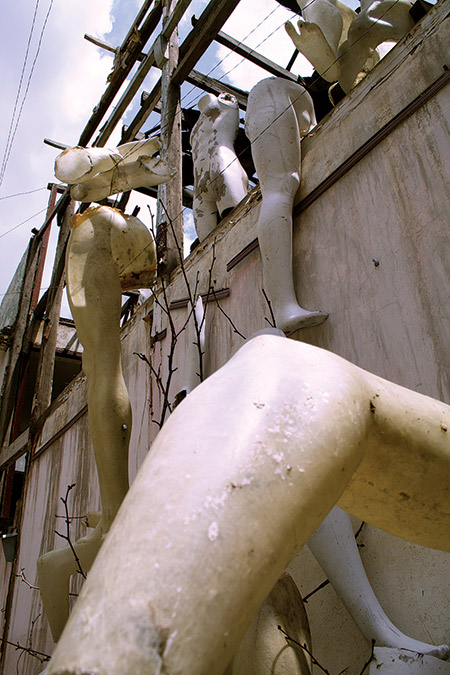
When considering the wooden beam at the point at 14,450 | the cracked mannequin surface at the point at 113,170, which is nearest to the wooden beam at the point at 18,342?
the wooden beam at the point at 14,450

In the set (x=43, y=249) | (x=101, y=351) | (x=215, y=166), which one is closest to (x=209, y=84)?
(x=215, y=166)

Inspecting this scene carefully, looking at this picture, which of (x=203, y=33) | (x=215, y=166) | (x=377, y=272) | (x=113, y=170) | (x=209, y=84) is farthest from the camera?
(x=209, y=84)

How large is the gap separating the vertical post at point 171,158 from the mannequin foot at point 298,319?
1.48m

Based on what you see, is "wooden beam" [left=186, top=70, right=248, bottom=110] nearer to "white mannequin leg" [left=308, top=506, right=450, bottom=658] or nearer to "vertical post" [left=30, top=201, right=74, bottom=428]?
"vertical post" [left=30, top=201, right=74, bottom=428]

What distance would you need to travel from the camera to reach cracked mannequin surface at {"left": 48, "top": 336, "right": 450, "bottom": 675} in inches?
17.0

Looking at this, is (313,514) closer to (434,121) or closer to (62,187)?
(434,121)

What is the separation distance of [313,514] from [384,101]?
198cm

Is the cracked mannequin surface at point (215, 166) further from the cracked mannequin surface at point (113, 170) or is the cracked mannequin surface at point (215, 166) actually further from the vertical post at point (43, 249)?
the vertical post at point (43, 249)

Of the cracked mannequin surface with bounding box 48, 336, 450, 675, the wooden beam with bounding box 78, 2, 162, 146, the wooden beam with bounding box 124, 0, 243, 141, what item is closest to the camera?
the cracked mannequin surface with bounding box 48, 336, 450, 675

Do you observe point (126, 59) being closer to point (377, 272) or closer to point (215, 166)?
point (215, 166)

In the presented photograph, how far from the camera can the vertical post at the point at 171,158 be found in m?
3.66

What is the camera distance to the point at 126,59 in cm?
572

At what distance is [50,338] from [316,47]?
4264 millimetres

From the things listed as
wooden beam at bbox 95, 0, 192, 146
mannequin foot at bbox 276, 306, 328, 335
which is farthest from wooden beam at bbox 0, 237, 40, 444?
mannequin foot at bbox 276, 306, 328, 335
